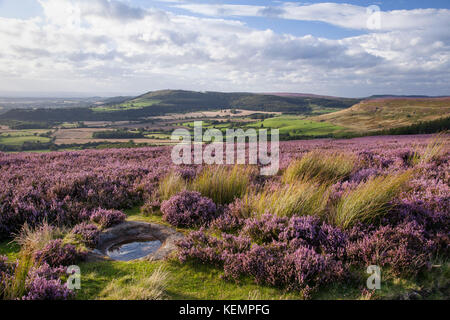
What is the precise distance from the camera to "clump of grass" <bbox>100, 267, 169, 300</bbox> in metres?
3.04

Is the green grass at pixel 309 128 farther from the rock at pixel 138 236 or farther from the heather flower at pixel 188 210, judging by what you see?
the rock at pixel 138 236

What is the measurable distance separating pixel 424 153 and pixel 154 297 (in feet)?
33.9

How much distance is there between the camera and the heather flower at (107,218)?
5285mm

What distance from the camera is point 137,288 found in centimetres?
311

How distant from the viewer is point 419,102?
5309cm

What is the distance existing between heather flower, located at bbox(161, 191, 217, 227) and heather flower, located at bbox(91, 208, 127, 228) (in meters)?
0.92

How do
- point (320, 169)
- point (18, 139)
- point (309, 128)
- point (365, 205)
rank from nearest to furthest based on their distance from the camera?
point (365, 205) < point (320, 169) < point (18, 139) < point (309, 128)

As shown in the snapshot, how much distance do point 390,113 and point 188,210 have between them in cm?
5972

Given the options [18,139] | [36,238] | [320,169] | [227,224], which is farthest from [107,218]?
[18,139]

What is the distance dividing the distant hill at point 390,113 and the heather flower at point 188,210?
136 ft

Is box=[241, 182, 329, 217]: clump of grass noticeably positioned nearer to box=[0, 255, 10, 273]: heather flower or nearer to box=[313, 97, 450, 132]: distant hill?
box=[0, 255, 10, 273]: heather flower

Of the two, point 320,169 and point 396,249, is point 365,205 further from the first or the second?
point 320,169

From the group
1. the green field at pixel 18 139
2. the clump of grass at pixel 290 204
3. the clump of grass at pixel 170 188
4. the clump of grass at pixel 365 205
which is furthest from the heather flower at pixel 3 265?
the green field at pixel 18 139
